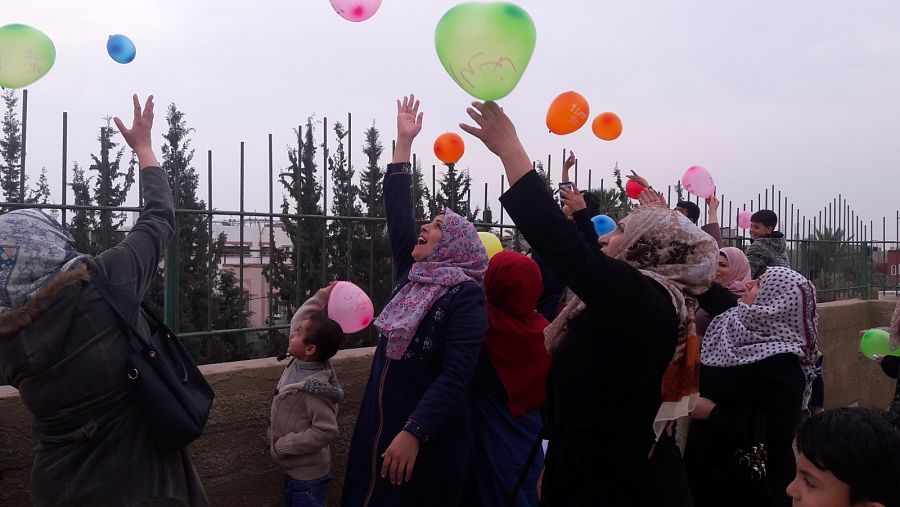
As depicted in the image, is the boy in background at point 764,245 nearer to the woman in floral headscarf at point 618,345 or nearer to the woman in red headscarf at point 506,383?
the woman in red headscarf at point 506,383

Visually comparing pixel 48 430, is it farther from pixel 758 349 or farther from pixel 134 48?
pixel 758 349

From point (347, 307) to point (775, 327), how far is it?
1.99 meters

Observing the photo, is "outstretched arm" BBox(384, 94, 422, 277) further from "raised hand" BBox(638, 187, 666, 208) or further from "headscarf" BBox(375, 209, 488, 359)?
"raised hand" BBox(638, 187, 666, 208)

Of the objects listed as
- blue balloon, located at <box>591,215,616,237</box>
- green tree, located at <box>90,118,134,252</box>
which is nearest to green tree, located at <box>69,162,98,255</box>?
green tree, located at <box>90,118,134,252</box>

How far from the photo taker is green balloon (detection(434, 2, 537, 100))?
229cm

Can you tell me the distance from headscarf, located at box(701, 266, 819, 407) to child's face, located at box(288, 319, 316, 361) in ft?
5.85

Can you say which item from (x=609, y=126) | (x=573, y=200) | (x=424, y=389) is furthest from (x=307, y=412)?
(x=609, y=126)

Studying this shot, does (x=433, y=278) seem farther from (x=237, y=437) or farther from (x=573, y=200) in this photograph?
(x=237, y=437)

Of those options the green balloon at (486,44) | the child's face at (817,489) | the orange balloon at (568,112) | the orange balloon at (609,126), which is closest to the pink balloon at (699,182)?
the orange balloon at (609,126)

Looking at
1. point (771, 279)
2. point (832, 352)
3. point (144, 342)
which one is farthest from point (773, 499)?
point (832, 352)

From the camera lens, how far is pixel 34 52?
3012 mm

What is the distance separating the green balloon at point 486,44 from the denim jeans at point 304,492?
2097 millimetres

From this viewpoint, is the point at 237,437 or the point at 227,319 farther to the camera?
the point at 227,319

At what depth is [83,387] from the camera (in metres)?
2.16
